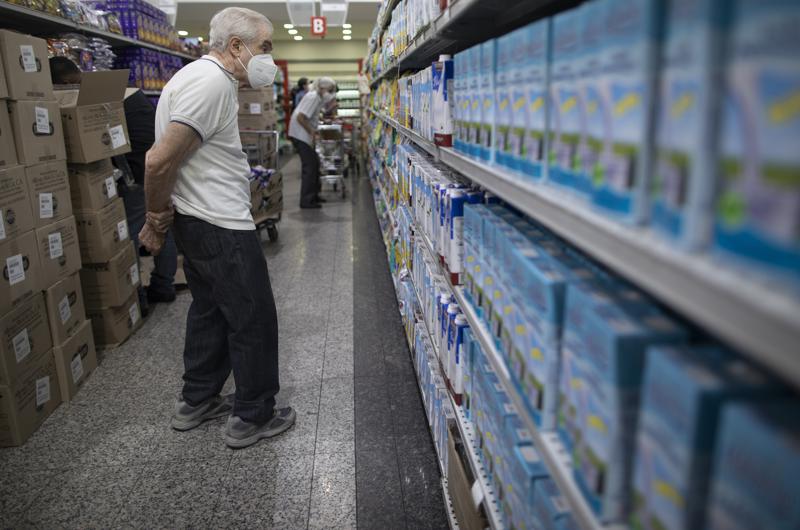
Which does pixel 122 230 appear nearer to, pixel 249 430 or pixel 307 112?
pixel 249 430

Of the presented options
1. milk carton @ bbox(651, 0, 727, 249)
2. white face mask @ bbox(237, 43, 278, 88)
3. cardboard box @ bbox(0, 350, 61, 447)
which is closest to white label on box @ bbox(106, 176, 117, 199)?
cardboard box @ bbox(0, 350, 61, 447)

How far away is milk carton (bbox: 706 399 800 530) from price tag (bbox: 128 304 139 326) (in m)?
3.76

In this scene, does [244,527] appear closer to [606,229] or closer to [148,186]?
[148,186]

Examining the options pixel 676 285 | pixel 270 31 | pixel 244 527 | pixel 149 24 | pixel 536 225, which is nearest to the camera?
pixel 676 285

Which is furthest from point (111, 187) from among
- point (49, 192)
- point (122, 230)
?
point (49, 192)

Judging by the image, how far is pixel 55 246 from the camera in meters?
2.84

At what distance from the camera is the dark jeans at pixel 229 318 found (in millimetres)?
2375

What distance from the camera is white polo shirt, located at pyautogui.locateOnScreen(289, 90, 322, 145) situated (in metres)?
7.67

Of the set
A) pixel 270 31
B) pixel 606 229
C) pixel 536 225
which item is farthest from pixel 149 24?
pixel 606 229

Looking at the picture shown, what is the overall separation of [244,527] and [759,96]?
84.2 inches

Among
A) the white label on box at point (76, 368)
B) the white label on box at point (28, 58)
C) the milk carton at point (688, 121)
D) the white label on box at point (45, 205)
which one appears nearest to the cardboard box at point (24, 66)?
the white label on box at point (28, 58)

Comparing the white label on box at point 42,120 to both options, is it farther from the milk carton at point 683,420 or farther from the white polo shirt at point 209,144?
the milk carton at point 683,420

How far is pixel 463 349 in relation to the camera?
1818 millimetres

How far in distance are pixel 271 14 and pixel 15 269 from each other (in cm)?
1280
